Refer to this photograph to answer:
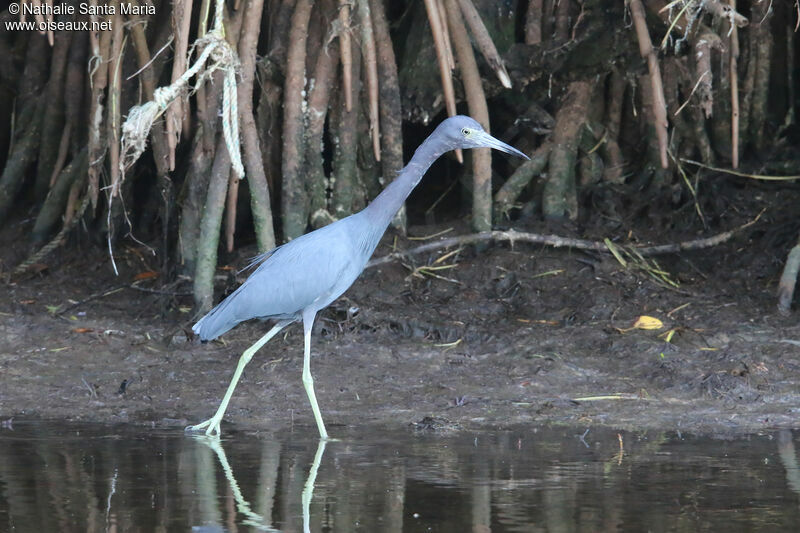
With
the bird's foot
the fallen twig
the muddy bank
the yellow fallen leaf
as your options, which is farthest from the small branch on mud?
the bird's foot

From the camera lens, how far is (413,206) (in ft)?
30.1

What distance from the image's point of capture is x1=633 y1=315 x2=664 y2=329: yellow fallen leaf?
22.1 feet

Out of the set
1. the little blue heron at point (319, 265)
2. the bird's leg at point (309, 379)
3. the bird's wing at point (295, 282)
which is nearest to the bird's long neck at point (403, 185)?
the little blue heron at point (319, 265)

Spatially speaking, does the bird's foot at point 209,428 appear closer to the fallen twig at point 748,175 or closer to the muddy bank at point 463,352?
the muddy bank at point 463,352

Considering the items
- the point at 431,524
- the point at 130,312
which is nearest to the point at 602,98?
the point at 130,312

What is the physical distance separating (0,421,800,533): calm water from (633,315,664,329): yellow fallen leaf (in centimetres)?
157

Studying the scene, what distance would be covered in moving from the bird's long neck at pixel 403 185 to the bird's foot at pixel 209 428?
139 cm

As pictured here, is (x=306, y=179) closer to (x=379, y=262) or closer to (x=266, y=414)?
(x=379, y=262)

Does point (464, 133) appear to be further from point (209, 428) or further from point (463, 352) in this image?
point (209, 428)

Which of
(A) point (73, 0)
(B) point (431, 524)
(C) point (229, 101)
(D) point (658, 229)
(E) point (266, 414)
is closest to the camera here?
(B) point (431, 524)

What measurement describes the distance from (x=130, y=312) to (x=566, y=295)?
2924 mm

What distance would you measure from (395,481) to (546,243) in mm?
3564

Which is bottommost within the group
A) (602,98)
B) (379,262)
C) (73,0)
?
(379,262)

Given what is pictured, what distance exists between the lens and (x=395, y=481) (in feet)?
14.1
